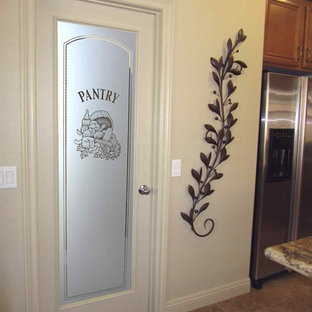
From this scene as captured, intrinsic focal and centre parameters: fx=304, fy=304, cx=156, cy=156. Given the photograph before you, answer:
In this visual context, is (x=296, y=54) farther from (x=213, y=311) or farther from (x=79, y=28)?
(x=213, y=311)

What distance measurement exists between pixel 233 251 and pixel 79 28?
1.97m

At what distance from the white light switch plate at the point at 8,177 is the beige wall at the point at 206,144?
0.99 meters

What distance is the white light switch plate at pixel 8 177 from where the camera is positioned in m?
1.61

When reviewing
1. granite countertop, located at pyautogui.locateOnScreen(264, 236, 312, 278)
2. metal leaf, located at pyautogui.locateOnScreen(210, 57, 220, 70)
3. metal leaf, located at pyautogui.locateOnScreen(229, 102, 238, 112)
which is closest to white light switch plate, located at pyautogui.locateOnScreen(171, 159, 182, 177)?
metal leaf, located at pyautogui.locateOnScreen(229, 102, 238, 112)

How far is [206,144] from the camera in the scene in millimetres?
2191

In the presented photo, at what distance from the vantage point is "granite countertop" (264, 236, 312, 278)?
0.95 m

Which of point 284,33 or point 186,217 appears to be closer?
point 186,217

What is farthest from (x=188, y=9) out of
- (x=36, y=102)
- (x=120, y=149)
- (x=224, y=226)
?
(x=224, y=226)

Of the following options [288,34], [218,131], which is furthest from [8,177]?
[288,34]

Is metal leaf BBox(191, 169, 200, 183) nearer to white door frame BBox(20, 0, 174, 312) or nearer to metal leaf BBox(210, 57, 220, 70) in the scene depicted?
white door frame BBox(20, 0, 174, 312)

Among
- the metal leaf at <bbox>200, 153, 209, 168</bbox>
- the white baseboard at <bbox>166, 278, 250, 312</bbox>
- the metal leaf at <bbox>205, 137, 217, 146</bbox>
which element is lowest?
the white baseboard at <bbox>166, 278, 250, 312</bbox>

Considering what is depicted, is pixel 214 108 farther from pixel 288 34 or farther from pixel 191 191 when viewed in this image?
pixel 288 34

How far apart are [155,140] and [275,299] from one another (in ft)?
5.40

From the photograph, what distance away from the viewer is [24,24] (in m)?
1.57
